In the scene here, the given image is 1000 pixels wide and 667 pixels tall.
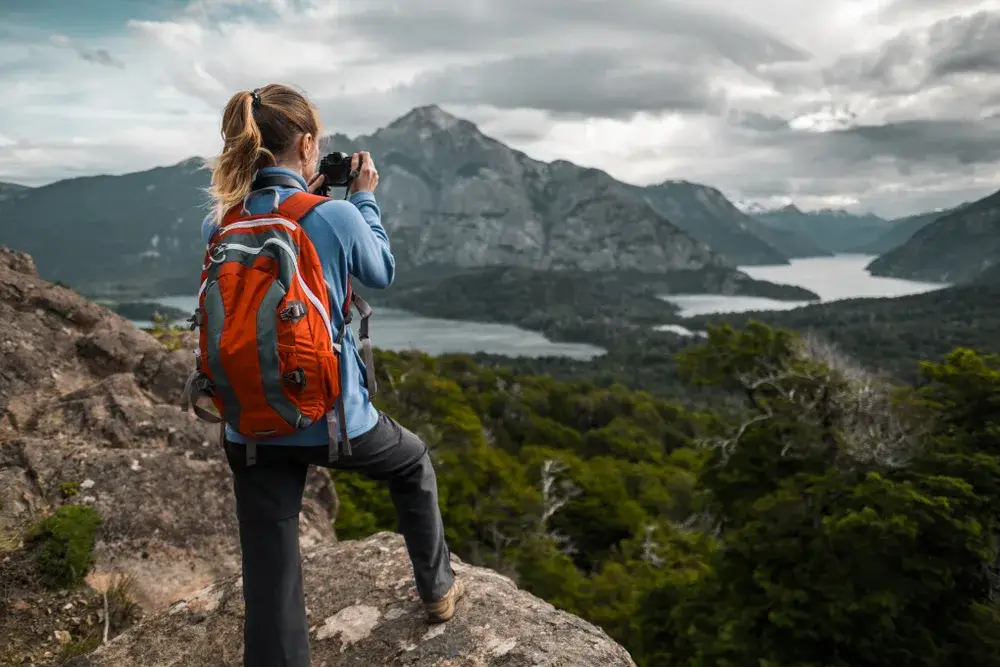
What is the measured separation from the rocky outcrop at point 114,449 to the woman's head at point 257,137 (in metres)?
3.26

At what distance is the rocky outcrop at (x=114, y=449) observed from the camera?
504cm

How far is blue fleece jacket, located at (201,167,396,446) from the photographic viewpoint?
277 centimetres

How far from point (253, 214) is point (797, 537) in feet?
36.1

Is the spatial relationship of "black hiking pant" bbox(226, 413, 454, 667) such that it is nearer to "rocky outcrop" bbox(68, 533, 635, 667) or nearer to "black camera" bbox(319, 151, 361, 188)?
"rocky outcrop" bbox(68, 533, 635, 667)

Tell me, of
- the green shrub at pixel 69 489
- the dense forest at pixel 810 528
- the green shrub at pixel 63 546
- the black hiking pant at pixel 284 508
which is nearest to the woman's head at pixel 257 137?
the black hiking pant at pixel 284 508

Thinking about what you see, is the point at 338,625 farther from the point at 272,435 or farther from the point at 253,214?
the point at 253,214

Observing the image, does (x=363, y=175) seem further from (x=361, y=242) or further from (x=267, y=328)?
(x=267, y=328)

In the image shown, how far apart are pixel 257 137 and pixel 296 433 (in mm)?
1190

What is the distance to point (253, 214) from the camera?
2.76 m

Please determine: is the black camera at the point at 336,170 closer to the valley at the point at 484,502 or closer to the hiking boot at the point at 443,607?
the valley at the point at 484,502

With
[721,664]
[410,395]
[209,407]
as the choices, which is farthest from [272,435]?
[410,395]

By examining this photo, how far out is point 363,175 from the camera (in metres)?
3.18

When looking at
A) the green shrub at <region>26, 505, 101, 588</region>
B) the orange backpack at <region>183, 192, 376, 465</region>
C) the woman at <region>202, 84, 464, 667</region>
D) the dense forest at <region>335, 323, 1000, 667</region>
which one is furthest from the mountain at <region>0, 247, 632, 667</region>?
the dense forest at <region>335, 323, 1000, 667</region>

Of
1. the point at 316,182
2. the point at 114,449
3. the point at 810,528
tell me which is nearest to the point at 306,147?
the point at 316,182
